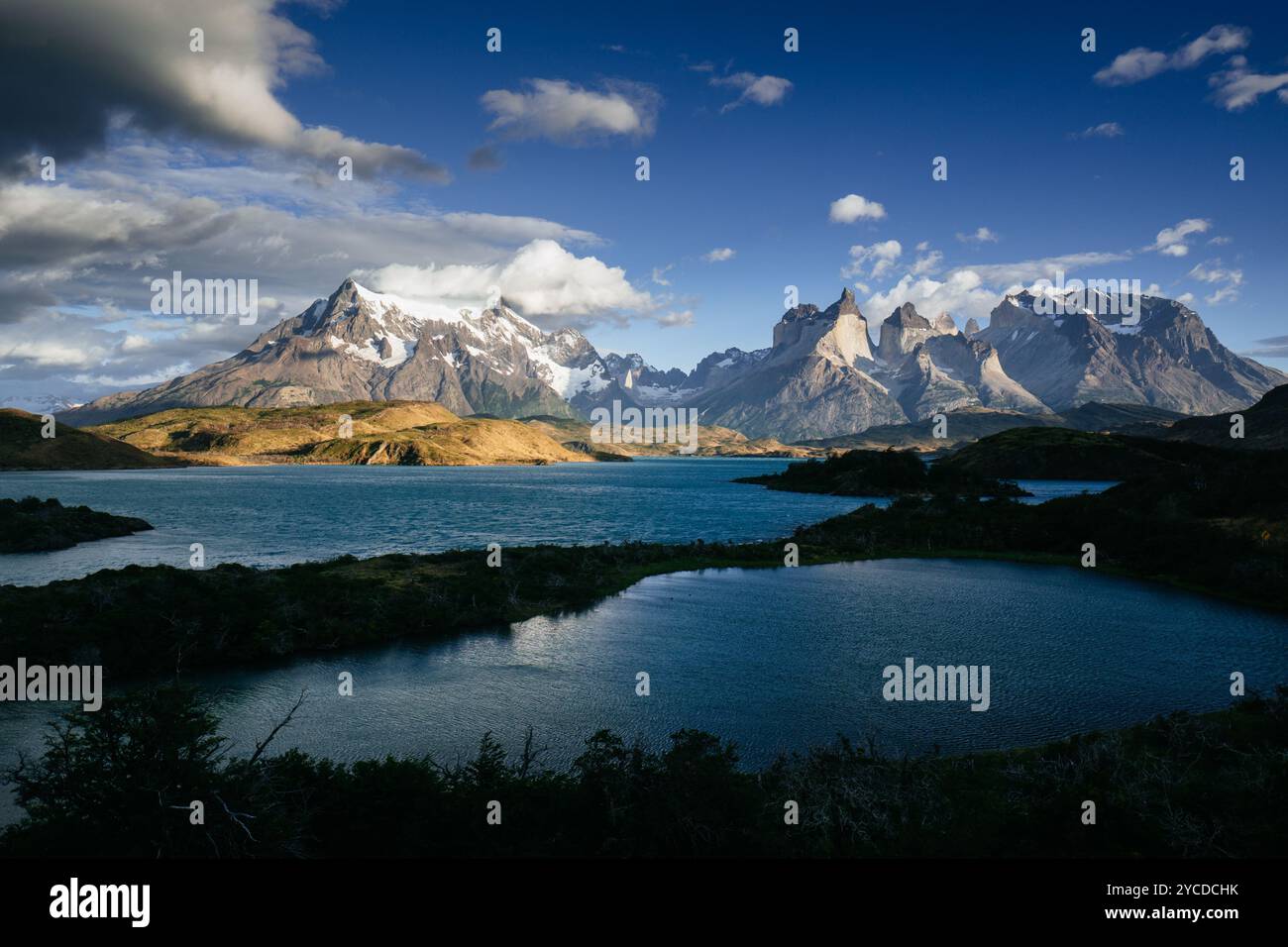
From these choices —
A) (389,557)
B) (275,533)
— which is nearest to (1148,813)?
(389,557)

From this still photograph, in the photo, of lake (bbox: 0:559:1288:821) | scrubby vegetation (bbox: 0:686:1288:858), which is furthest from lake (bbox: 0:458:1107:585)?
scrubby vegetation (bbox: 0:686:1288:858)

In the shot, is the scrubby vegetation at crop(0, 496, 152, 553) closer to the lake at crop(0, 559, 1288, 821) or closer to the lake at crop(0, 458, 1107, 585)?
the lake at crop(0, 458, 1107, 585)

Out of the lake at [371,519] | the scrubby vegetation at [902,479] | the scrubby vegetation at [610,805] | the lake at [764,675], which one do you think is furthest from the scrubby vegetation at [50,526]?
the scrubby vegetation at [902,479]

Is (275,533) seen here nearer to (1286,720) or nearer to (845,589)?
(845,589)

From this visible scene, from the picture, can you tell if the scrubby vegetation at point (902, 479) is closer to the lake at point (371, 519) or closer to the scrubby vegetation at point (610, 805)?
the lake at point (371, 519)

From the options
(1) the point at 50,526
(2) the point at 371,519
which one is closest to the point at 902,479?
(2) the point at 371,519
